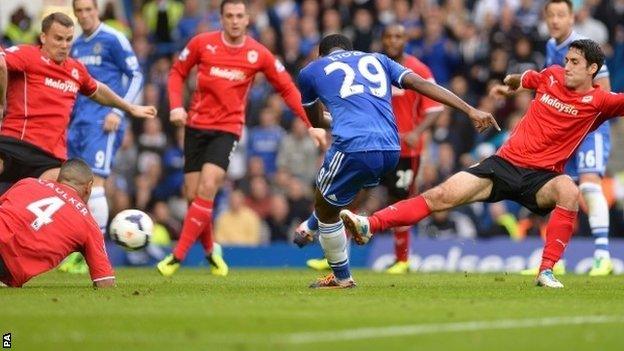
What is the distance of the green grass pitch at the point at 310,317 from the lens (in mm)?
8617

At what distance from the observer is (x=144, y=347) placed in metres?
8.40

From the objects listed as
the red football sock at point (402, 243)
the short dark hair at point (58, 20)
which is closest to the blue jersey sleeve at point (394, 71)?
the short dark hair at point (58, 20)

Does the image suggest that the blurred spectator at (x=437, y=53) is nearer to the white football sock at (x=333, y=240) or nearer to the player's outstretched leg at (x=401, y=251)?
the player's outstretched leg at (x=401, y=251)

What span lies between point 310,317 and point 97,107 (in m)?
7.79

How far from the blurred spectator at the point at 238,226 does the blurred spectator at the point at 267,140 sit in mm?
2013

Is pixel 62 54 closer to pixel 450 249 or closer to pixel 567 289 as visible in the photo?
pixel 567 289

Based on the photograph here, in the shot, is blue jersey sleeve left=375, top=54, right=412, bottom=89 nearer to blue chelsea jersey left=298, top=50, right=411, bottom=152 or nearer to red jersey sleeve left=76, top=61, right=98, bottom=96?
blue chelsea jersey left=298, top=50, right=411, bottom=152

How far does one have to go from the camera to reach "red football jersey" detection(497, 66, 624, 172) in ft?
44.0

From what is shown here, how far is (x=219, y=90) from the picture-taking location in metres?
16.5

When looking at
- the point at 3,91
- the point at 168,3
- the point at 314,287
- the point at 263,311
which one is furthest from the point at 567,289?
the point at 168,3

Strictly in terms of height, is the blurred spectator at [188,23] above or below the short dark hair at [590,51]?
below

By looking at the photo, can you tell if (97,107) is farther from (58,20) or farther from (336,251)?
(336,251)

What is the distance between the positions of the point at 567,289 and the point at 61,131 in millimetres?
5381

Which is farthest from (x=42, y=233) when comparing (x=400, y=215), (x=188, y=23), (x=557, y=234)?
(x=188, y=23)
